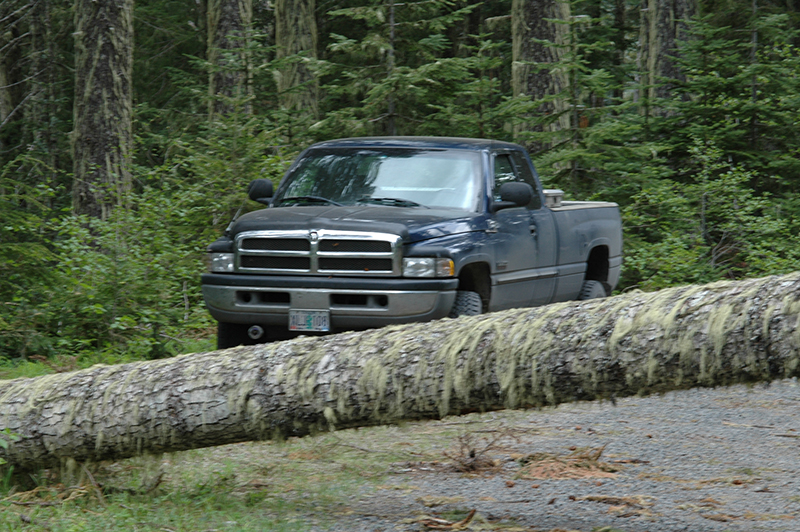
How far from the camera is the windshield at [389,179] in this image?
8086 mm

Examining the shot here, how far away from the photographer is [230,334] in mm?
7781

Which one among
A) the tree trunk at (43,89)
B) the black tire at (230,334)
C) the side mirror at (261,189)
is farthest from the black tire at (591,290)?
the tree trunk at (43,89)

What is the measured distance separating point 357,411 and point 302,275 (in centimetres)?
254

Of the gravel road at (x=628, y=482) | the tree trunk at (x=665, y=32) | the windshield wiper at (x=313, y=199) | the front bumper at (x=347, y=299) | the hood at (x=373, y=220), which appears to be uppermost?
the tree trunk at (x=665, y=32)

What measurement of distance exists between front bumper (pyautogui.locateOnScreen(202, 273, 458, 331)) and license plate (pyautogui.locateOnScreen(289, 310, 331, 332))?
38 mm

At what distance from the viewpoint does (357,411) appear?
4.81m

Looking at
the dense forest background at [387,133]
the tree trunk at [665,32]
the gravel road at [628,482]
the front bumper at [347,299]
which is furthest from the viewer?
the tree trunk at [665,32]

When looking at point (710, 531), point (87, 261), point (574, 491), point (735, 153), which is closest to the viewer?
point (710, 531)

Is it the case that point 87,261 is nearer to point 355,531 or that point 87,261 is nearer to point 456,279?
point 456,279

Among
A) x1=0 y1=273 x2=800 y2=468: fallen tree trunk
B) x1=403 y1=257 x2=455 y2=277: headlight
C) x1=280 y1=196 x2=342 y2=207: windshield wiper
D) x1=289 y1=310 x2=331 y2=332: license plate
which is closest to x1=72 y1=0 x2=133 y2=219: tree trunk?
Result: x1=280 y1=196 x2=342 y2=207: windshield wiper

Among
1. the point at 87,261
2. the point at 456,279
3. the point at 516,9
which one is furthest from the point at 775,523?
the point at 516,9

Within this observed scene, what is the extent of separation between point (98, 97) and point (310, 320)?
8265mm

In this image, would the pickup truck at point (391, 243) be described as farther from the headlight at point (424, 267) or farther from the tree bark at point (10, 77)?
the tree bark at point (10, 77)

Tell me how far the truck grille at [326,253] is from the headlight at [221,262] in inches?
8.5
